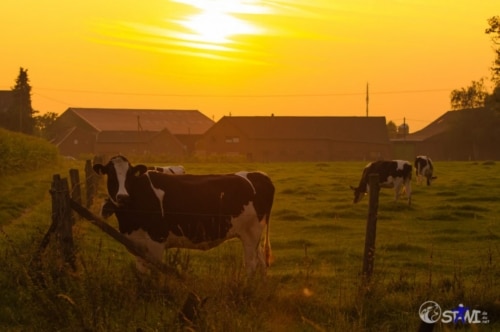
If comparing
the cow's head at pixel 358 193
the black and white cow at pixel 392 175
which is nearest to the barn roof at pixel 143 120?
the black and white cow at pixel 392 175

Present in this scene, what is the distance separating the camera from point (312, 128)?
4496 inches

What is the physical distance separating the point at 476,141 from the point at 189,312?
10020cm

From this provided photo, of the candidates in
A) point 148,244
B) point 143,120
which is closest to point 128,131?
point 143,120

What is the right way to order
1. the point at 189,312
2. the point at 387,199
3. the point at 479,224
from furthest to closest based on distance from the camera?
1. the point at 387,199
2. the point at 479,224
3. the point at 189,312

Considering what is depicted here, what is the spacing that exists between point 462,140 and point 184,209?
97714 millimetres

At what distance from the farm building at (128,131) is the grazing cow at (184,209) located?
332 ft

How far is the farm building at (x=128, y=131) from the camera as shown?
11962 cm

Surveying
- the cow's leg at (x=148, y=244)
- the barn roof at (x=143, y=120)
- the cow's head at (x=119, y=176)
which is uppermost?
the barn roof at (x=143, y=120)

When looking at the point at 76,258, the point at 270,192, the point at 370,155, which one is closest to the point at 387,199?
the point at 270,192

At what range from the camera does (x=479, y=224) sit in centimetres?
2264

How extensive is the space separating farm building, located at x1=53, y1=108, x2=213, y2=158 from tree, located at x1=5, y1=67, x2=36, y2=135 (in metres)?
25.2

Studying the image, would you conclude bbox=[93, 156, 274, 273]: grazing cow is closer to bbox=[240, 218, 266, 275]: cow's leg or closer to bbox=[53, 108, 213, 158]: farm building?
bbox=[240, 218, 266, 275]: cow's leg

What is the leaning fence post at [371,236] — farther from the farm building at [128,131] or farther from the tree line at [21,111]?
the farm building at [128,131]

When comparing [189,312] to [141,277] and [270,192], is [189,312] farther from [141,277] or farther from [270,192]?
[270,192]
